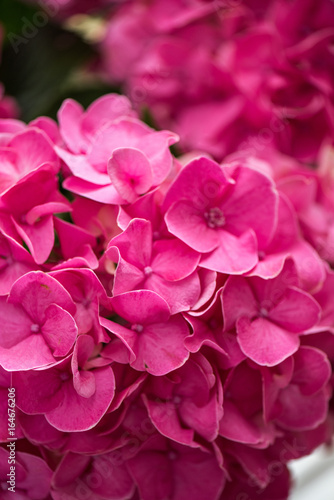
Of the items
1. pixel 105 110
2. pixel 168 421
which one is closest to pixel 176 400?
pixel 168 421

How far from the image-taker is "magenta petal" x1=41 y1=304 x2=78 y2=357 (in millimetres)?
339

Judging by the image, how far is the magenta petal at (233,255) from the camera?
37cm

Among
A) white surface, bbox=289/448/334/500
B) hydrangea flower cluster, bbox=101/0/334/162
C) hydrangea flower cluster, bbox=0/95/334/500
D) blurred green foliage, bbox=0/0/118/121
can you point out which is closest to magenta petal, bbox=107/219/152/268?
hydrangea flower cluster, bbox=0/95/334/500

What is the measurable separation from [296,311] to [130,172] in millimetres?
142

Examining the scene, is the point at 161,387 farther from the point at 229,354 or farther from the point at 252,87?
the point at 252,87

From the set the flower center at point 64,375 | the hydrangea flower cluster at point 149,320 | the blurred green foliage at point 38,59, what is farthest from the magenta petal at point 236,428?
Result: the blurred green foliage at point 38,59

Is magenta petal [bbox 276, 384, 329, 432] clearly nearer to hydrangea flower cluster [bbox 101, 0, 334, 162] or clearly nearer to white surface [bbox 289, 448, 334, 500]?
hydrangea flower cluster [bbox 101, 0, 334, 162]

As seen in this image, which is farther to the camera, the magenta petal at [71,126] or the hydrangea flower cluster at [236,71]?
the hydrangea flower cluster at [236,71]

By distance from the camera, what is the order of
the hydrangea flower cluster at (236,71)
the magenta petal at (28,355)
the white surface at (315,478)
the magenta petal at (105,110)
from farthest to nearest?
the white surface at (315,478)
the hydrangea flower cluster at (236,71)
the magenta petal at (105,110)
the magenta petal at (28,355)

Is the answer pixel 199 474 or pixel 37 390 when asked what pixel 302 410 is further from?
pixel 37 390

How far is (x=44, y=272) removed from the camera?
362mm

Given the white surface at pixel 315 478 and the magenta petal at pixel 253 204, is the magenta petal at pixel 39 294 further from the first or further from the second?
the white surface at pixel 315 478

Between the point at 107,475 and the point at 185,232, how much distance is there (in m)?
0.17

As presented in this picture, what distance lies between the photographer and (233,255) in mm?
384
